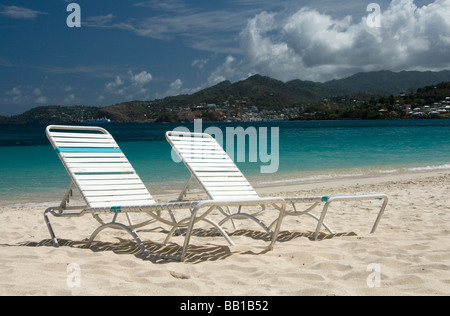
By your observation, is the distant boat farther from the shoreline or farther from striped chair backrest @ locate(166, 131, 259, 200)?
striped chair backrest @ locate(166, 131, 259, 200)

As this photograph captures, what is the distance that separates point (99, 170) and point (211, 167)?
1310 millimetres

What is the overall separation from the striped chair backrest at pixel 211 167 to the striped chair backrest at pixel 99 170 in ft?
2.09

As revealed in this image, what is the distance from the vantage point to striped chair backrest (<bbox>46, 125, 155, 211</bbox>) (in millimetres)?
4383

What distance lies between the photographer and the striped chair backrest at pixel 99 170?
438 cm

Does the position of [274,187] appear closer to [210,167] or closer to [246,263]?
[210,167]

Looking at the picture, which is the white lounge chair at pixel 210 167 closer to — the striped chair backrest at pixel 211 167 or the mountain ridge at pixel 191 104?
the striped chair backrest at pixel 211 167

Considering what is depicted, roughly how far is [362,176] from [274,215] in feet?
25.3

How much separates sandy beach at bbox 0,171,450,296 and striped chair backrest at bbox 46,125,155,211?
44 cm

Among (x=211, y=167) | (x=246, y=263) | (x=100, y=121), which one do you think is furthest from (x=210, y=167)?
(x=100, y=121)

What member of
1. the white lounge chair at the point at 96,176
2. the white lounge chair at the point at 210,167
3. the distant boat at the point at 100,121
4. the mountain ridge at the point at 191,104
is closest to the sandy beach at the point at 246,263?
the white lounge chair at the point at 96,176

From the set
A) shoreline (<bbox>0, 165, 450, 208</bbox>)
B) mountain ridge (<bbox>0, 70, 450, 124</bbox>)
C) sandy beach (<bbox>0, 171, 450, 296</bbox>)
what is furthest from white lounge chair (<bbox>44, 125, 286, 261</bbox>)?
mountain ridge (<bbox>0, 70, 450, 124</bbox>)
